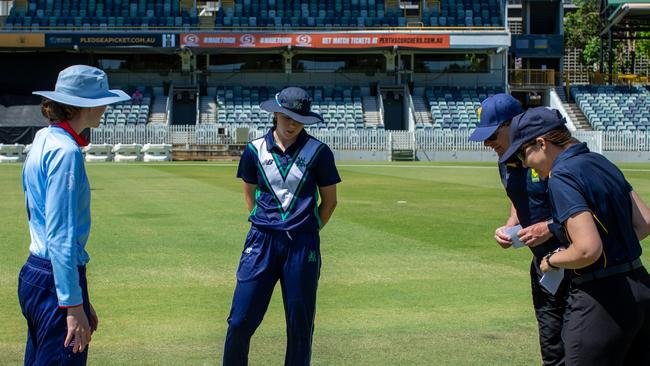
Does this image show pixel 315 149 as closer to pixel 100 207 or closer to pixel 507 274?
pixel 507 274

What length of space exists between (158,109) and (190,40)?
428cm

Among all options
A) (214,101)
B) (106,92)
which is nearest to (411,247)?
(106,92)

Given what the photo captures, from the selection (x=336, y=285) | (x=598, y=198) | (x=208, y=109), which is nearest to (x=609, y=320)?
(x=598, y=198)

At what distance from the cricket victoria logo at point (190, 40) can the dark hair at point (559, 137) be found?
168ft

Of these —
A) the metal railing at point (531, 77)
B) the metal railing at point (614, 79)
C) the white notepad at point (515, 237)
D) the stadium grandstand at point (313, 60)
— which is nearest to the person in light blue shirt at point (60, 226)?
the white notepad at point (515, 237)

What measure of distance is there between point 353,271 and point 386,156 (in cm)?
3527

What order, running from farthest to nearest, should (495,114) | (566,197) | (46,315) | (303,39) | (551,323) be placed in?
1. (303,39)
2. (495,114)
3. (551,323)
4. (566,197)
5. (46,315)

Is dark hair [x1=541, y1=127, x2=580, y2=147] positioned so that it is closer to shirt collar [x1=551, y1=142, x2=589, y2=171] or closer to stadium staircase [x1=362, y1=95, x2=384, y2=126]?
shirt collar [x1=551, y1=142, x2=589, y2=171]

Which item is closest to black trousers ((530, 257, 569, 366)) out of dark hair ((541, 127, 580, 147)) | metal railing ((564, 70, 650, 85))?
dark hair ((541, 127, 580, 147))

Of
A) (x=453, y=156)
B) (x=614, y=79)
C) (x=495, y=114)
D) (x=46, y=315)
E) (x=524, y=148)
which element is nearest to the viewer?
(x=46, y=315)

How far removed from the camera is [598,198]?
15.1ft

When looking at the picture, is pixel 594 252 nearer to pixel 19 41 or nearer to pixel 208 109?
pixel 208 109

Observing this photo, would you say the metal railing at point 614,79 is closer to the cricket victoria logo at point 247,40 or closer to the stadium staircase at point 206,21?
the cricket victoria logo at point 247,40

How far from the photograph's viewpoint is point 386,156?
46.5m
